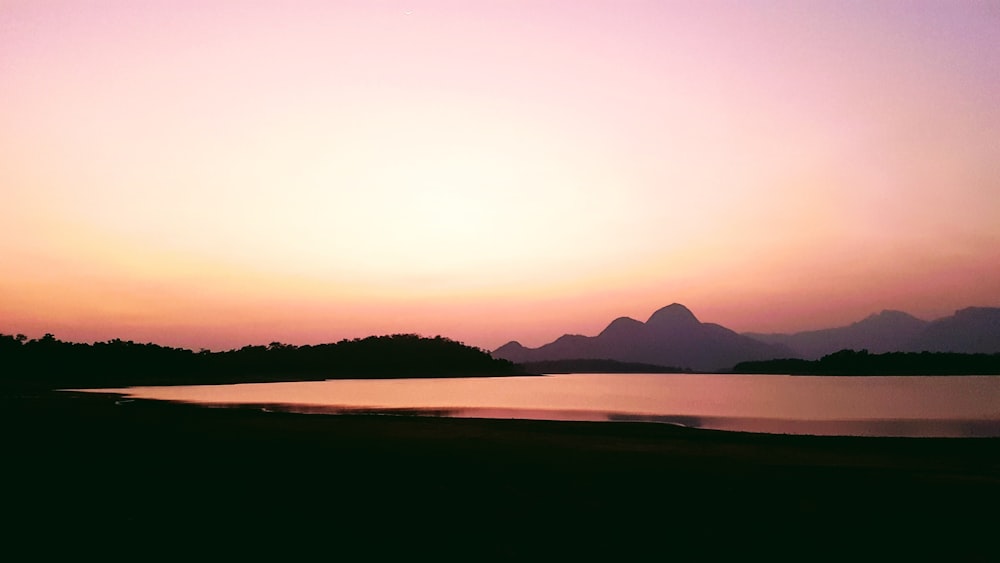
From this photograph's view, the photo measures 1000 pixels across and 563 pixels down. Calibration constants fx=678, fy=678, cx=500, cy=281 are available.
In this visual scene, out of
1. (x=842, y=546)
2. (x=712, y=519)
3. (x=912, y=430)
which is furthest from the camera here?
(x=912, y=430)

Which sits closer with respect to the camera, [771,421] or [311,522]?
[311,522]

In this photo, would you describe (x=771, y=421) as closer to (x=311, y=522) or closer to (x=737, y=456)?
(x=737, y=456)

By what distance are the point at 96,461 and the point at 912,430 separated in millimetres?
42966

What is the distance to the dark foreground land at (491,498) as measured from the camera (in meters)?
11.2

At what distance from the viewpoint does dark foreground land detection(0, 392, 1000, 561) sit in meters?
11.2

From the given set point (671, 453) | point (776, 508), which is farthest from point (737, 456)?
point (776, 508)

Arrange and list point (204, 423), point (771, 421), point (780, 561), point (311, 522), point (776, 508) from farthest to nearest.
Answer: point (771, 421), point (204, 423), point (776, 508), point (311, 522), point (780, 561)

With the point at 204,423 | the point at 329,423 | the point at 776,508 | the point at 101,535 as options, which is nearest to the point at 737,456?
the point at 776,508

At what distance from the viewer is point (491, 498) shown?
15125 mm

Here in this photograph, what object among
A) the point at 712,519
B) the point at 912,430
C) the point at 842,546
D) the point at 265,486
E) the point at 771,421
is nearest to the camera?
the point at 842,546

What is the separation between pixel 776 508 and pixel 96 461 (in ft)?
59.2

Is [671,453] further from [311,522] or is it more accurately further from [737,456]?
[311,522]

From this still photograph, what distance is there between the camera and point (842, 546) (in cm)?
1153

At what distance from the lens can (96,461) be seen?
19266mm
